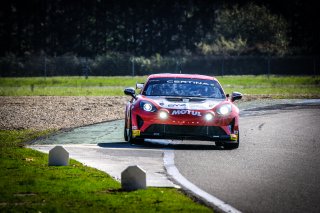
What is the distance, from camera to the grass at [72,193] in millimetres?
9328

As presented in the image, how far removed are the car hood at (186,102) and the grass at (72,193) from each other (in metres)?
3.44

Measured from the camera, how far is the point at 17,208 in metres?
9.16

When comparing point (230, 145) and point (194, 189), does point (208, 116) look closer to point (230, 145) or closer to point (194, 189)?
point (230, 145)

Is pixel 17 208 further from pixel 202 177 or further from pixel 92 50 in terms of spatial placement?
pixel 92 50

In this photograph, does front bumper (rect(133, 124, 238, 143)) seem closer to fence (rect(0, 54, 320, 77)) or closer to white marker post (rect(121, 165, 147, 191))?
white marker post (rect(121, 165, 147, 191))

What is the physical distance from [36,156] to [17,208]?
220 inches

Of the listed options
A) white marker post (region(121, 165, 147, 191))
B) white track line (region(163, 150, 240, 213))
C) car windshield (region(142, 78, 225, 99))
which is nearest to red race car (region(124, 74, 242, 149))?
car windshield (region(142, 78, 225, 99))

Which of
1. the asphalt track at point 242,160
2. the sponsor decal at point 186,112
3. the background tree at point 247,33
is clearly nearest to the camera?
the asphalt track at point 242,160

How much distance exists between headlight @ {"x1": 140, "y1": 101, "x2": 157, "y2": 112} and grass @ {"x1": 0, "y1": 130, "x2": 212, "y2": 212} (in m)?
3.25

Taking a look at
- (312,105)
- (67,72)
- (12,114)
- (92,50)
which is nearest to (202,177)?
(12,114)

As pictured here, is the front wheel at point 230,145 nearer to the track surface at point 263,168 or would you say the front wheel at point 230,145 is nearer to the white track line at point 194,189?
the track surface at point 263,168

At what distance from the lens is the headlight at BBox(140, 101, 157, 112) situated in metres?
16.7

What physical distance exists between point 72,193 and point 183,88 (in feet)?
25.9

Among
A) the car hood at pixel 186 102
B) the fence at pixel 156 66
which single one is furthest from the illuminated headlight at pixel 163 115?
the fence at pixel 156 66
